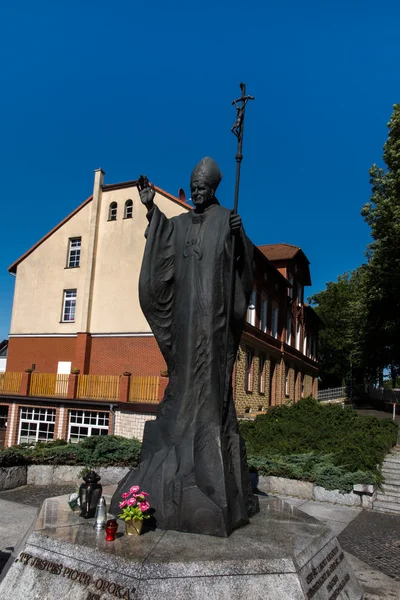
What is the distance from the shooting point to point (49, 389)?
23.7 metres

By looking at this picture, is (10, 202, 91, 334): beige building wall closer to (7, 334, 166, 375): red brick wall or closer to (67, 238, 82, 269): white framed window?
(67, 238, 82, 269): white framed window

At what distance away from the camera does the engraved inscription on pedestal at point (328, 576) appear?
3924mm

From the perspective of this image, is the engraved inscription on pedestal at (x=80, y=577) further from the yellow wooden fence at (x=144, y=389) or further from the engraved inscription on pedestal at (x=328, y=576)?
the yellow wooden fence at (x=144, y=389)

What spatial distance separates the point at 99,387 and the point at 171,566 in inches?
773

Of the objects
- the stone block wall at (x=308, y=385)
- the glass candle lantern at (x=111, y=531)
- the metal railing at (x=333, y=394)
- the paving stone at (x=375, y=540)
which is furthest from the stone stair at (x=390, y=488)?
the metal railing at (x=333, y=394)

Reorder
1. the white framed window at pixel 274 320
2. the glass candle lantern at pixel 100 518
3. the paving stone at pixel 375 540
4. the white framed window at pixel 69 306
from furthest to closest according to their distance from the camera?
1. the white framed window at pixel 274 320
2. the white framed window at pixel 69 306
3. the paving stone at pixel 375 540
4. the glass candle lantern at pixel 100 518

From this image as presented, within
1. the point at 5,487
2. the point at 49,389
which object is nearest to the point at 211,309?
the point at 5,487

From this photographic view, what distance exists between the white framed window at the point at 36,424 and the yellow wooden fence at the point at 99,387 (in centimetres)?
187

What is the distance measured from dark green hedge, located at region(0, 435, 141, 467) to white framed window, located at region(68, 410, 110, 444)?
1050 cm

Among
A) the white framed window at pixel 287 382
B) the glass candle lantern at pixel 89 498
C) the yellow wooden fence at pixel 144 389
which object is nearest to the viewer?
the glass candle lantern at pixel 89 498

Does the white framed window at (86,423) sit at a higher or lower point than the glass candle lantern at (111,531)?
lower

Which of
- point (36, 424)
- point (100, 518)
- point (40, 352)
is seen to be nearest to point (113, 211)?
point (40, 352)

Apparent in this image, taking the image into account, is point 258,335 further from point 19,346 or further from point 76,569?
point 76,569

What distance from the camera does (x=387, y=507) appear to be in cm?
1007
